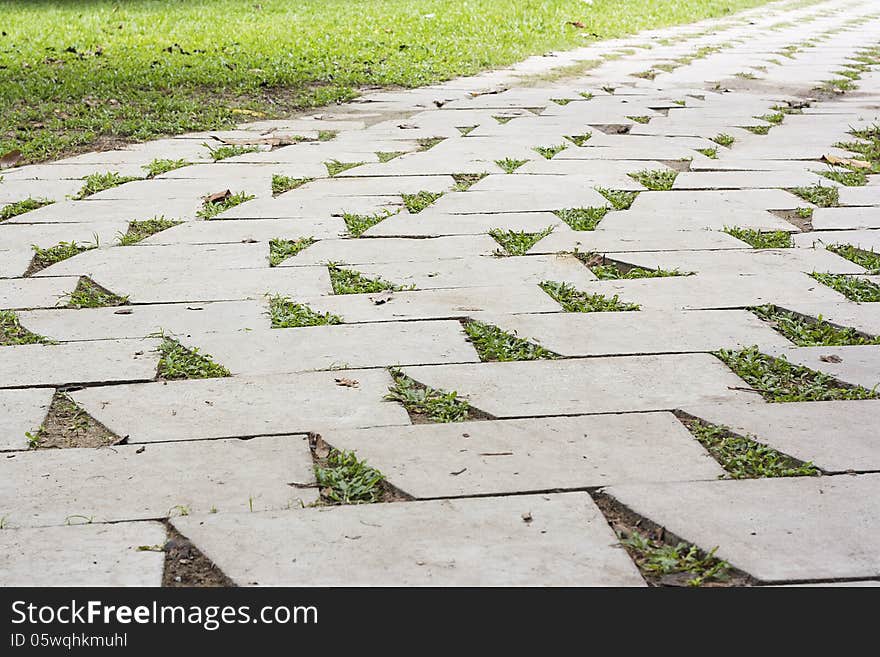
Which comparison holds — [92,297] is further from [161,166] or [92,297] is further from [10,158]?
[10,158]

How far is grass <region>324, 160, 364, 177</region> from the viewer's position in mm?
4848

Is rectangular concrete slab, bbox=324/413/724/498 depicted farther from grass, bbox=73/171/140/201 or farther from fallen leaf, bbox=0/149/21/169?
fallen leaf, bbox=0/149/21/169

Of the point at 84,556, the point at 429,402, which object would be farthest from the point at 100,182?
the point at 84,556

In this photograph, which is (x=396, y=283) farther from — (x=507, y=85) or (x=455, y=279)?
(x=507, y=85)

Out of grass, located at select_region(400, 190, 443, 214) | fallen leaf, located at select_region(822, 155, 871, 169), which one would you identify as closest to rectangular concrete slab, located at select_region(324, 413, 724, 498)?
grass, located at select_region(400, 190, 443, 214)

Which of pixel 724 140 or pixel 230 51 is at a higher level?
pixel 230 51

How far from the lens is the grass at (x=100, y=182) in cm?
446

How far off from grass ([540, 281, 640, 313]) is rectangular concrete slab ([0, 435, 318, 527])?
111 centimetres

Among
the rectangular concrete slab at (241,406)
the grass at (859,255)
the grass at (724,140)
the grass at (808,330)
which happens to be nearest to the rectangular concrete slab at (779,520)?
the rectangular concrete slab at (241,406)

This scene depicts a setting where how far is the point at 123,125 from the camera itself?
5766 millimetres

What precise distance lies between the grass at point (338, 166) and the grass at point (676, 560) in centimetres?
327

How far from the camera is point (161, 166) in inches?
193

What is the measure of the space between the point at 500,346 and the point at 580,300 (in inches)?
18.4
